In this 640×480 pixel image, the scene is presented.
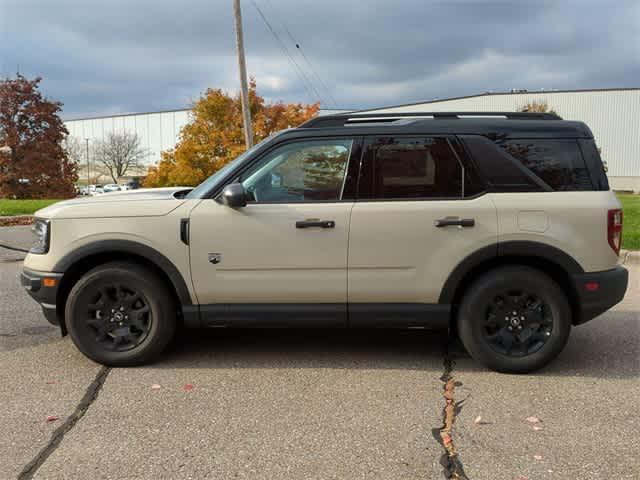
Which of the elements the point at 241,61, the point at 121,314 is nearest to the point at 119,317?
the point at 121,314

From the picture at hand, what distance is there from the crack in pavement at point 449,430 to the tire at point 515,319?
11.6 inches

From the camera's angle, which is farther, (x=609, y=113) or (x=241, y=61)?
(x=609, y=113)

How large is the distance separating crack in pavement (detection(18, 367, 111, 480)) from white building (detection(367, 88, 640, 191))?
5723 cm

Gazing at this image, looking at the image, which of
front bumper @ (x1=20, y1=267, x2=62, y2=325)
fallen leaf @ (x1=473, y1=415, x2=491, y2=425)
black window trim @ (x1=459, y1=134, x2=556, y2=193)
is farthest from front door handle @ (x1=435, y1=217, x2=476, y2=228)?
front bumper @ (x1=20, y1=267, x2=62, y2=325)

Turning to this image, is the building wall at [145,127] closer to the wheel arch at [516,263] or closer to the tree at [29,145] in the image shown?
the tree at [29,145]

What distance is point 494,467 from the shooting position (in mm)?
2803

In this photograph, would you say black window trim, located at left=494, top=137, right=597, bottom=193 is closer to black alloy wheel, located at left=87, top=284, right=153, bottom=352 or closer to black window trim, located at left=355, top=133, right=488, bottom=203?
black window trim, located at left=355, top=133, right=488, bottom=203

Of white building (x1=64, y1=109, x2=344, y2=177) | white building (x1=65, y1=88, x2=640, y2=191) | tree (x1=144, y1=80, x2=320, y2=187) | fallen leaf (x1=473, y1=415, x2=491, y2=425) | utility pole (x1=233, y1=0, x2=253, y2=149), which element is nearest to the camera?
fallen leaf (x1=473, y1=415, x2=491, y2=425)

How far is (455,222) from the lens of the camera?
4027 millimetres

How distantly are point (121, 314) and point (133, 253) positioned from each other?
0.49m

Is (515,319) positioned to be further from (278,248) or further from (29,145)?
(29,145)

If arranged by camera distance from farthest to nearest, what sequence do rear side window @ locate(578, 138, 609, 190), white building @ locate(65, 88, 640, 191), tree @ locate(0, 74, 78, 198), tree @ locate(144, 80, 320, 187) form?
white building @ locate(65, 88, 640, 191), tree @ locate(0, 74, 78, 198), tree @ locate(144, 80, 320, 187), rear side window @ locate(578, 138, 609, 190)

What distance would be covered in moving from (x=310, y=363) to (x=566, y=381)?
1927 mm

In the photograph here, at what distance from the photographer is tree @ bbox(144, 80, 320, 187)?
23.3 m
